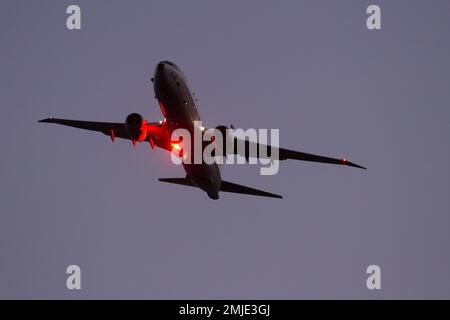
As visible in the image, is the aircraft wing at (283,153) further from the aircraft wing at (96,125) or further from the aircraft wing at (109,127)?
the aircraft wing at (96,125)

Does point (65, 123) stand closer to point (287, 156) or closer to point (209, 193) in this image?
point (209, 193)

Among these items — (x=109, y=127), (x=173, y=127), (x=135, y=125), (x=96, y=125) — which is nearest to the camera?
(x=173, y=127)

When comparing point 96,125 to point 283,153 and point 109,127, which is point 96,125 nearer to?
point 109,127

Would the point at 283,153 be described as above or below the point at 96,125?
below

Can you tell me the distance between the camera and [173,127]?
118ft

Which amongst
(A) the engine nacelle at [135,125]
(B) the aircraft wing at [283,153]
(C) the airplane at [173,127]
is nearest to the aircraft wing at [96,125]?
(C) the airplane at [173,127]

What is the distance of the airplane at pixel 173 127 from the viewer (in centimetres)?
3481

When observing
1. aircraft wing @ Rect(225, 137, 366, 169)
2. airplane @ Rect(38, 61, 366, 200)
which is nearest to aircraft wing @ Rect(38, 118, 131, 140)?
airplane @ Rect(38, 61, 366, 200)

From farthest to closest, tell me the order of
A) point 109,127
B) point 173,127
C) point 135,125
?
point 109,127, point 135,125, point 173,127

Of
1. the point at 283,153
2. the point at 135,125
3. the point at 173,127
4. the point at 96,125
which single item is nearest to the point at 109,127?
the point at 96,125

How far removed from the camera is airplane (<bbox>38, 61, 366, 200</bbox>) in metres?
34.8

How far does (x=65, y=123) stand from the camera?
41.4 metres

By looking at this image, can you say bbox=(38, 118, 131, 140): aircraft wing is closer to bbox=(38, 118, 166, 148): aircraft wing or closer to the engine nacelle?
bbox=(38, 118, 166, 148): aircraft wing
